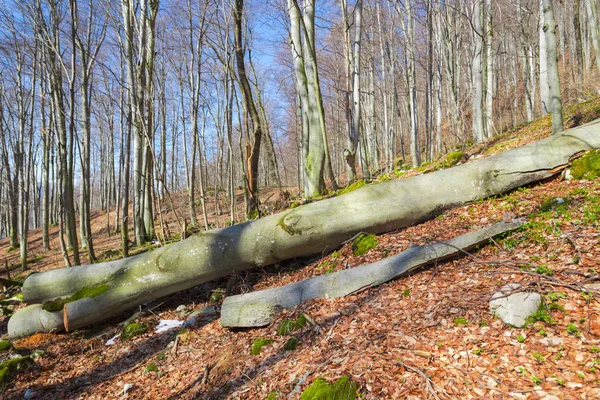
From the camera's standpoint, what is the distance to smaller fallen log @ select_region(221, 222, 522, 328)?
388 cm

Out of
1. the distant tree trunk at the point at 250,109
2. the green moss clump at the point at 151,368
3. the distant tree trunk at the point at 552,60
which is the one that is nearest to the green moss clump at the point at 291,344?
the green moss clump at the point at 151,368

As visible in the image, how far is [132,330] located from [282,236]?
2676 millimetres

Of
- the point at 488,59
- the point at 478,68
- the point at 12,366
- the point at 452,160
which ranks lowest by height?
the point at 12,366

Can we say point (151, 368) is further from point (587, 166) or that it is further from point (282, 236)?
point (587, 166)

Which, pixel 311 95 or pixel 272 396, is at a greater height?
pixel 311 95

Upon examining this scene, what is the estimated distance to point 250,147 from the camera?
885 cm

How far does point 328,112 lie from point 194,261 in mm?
21958

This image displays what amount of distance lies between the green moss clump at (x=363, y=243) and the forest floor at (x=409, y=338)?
130 millimetres

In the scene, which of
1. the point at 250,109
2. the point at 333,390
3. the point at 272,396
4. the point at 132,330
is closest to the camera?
the point at 333,390

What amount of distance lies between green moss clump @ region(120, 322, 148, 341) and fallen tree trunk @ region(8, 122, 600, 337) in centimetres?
35

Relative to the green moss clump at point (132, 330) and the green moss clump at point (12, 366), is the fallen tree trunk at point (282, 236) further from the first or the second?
the green moss clump at point (12, 366)

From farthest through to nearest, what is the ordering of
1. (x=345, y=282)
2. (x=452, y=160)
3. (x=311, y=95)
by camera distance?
1. (x=311, y=95)
2. (x=452, y=160)
3. (x=345, y=282)

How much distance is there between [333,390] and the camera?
245cm

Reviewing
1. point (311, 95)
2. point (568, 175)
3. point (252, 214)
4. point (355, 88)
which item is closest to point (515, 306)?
point (568, 175)
